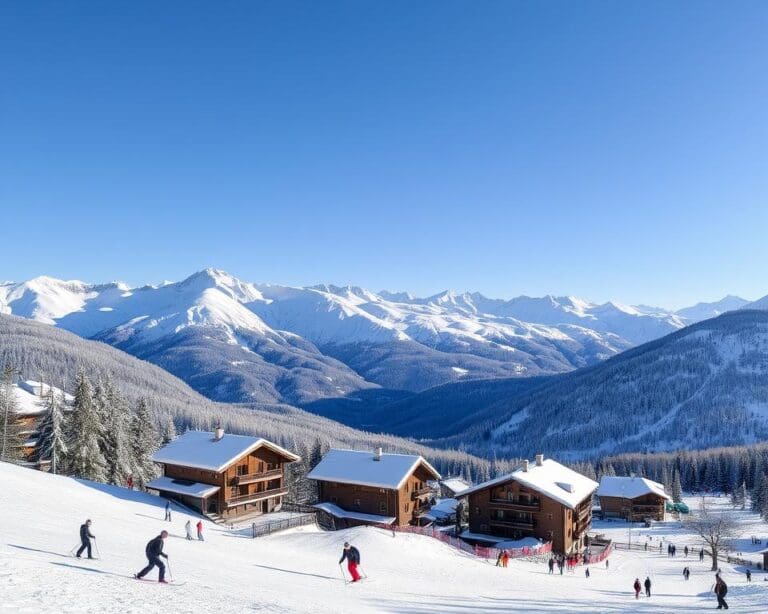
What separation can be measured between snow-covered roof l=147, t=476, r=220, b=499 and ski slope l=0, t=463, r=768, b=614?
99.5 inches

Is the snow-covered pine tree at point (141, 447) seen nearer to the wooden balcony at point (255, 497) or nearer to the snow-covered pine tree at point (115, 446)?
the snow-covered pine tree at point (115, 446)

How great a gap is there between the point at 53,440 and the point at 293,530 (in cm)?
2683

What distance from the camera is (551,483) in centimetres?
6444

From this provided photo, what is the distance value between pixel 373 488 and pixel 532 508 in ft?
59.9

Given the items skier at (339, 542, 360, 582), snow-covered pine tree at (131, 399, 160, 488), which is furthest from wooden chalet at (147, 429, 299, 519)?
skier at (339, 542, 360, 582)

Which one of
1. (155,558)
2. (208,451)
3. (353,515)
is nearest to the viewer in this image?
(155,558)

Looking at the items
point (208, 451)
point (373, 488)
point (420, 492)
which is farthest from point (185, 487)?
point (420, 492)

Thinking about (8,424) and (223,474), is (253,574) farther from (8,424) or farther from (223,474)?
(8,424)

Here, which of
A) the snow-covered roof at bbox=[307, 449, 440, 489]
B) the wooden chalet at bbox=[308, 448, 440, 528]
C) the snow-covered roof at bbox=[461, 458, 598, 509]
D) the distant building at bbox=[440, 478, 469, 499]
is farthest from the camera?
the distant building at bbox=[440, 478, 469, 499]

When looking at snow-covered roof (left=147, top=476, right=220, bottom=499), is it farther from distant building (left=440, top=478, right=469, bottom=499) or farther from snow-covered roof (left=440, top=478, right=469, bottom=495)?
distant building (left=440, top=478, right=469, bottom=499)

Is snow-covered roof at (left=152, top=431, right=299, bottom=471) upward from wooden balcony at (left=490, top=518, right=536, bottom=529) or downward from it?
upward

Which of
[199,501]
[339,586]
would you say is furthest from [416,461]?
[339,586]

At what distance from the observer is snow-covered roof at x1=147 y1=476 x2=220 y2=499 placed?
53.0 metres

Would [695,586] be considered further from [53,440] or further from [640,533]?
[53,440]
